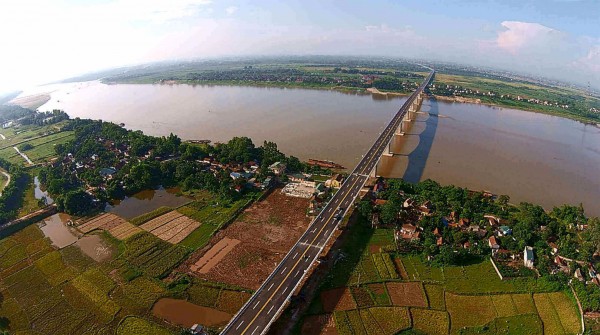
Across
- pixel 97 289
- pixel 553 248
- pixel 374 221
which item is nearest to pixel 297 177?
pixel 374 221

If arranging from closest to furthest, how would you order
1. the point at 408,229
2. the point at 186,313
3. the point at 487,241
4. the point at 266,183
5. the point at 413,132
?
the point at 186,313 < the point at 487,241 < the point at 408,229 < the point at 266,183 < the point at 413,132

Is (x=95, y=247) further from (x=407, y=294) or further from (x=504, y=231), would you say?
(x=504, y=231)

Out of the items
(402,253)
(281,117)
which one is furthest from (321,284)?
(281,117)

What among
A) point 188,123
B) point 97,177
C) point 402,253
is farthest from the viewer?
point 188,123

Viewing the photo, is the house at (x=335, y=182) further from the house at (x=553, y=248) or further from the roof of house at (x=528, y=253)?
the house at (x=553, y=248)

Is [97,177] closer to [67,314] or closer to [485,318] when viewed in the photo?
[67,314]

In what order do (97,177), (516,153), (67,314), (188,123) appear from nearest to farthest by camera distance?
1. (67,314)
2. (97,177)
3. (516,153)
4. (188,123)
